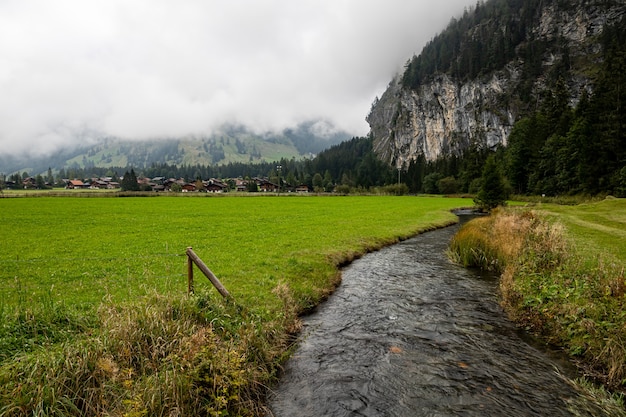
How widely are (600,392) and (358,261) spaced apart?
17.9 meters

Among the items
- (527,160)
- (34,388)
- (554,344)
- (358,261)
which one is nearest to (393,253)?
(358,261)

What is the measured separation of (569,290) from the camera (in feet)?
41.9

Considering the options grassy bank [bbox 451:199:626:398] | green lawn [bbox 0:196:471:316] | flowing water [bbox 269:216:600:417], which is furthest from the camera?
green lawn [bbox 0:196:471:316]

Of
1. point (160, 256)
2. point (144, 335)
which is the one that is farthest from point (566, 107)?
point (144, 335)

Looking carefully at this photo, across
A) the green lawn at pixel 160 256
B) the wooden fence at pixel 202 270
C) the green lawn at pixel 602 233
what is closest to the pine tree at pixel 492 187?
the green lawn at pixel 602 233

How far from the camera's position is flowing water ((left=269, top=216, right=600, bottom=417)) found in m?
8.84

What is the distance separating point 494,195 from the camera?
6562cm

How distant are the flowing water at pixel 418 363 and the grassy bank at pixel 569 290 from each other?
996 mm

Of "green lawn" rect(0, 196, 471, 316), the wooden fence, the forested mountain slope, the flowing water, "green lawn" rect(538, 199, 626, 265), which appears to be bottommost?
the flowing water

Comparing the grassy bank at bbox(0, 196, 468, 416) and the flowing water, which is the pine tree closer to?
the flowing water

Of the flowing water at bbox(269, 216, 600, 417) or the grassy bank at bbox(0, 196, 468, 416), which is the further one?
the flowing water at bbox(269, 216, 600, 417)

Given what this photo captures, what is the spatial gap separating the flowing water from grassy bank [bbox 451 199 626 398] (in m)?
1.00

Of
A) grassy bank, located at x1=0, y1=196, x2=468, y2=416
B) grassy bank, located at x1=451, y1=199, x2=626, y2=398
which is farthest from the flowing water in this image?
grassy bank, located at x1=0, y1=196, x2=468, y2=416

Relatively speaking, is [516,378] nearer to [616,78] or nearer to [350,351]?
[350,351]
